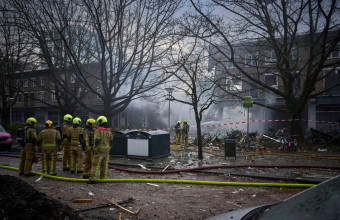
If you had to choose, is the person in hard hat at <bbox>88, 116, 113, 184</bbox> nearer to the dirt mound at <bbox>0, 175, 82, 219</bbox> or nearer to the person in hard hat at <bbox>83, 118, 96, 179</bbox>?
the person in hard hat at <bbox>83, 118, 96, 179</bbox>

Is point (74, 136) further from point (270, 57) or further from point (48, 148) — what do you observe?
point (270, 57)

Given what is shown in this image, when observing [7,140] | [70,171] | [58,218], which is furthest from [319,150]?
[7,140]

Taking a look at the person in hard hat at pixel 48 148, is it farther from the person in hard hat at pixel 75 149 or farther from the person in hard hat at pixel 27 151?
the person in hard hat at pixel 75 149

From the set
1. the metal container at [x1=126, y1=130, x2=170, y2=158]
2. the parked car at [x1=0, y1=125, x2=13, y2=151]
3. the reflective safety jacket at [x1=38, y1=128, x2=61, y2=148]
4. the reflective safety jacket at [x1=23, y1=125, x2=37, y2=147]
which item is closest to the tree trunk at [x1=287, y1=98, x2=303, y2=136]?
the metal container at [x1=126, y1=130, x2=170, y2=158]

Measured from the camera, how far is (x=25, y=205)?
2.96 m

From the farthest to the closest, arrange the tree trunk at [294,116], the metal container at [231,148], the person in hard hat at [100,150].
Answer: the tree trunk at [294,116], the metal container at [231,148], the person in hard hat at [100,150]

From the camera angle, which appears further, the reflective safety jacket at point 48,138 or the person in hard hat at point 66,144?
the person in hard hat at point 66,144

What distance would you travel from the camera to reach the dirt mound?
285 centimetres

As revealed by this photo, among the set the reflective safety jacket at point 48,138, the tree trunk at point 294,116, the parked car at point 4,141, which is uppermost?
the tree trunk at point 294,116

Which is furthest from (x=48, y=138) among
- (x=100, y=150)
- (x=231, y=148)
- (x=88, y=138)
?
(x=231, y=148)

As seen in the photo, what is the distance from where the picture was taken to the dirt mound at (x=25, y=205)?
9.34 feet

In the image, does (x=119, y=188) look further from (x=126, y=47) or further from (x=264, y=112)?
(x=264, y=112)

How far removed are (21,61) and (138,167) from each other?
643 inches

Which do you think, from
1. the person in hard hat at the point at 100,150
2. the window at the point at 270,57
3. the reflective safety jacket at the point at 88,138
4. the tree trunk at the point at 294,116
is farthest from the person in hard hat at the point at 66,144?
the tree trunk at the point at 294,116
